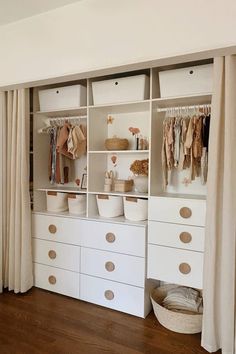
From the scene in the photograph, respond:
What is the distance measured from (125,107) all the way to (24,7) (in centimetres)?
114

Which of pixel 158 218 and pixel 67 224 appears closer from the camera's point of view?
pixel 158 218

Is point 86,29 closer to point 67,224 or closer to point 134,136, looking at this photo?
point 134,136

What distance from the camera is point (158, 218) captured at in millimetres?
2236

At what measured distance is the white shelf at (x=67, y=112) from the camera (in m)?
2.63

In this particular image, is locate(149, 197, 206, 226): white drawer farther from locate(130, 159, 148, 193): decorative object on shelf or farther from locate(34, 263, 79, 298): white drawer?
locate(34, 263, 79, 298): white drawer

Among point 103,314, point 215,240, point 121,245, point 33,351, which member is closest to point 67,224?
point 121,245

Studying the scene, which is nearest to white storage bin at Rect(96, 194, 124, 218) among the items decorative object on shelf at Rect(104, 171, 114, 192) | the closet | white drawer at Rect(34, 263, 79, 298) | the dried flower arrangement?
the closet

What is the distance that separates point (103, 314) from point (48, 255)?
31.7 inches

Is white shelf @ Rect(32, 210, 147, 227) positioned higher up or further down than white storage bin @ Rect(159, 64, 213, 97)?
further down

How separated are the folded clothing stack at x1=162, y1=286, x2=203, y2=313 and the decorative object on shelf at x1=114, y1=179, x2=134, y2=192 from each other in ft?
3.35

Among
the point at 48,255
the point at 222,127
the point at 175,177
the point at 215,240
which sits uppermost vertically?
the point at 222,127

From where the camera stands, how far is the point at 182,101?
2.27 m

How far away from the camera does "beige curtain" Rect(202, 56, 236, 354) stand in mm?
1763

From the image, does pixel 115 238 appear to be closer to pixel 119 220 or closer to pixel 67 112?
pixel 119 220
